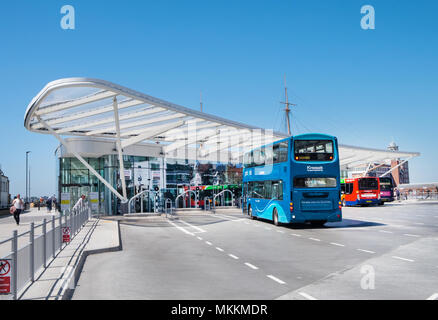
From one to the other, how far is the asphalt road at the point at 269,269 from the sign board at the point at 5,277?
3.65 feet

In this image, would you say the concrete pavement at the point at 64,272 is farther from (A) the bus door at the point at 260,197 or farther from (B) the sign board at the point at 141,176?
(B) the sign board at the point at 141,176

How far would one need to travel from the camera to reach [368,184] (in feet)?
125

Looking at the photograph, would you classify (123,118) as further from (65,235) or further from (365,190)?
(365,190)

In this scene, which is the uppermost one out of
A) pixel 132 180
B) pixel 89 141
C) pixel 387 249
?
pixel 89 141

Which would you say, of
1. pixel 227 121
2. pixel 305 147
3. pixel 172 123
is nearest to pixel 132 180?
pixel 172 123

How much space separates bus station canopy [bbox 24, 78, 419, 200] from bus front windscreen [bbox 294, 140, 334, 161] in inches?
308

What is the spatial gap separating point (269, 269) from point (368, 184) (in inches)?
1267

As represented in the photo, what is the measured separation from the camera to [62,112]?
75.0 feet

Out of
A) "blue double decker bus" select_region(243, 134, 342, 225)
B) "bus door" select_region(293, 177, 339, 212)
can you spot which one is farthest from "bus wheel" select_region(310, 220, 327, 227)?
"bus door" select_region(293, 177, 339, 212)

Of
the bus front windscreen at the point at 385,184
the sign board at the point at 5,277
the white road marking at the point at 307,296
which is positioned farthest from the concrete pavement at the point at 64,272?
the bus front windscreen at the point at 385,184

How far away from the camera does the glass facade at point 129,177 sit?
33.4 metres

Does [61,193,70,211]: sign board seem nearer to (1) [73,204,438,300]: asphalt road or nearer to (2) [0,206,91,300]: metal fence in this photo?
(1) [73,204,438,300]: asphalt road
